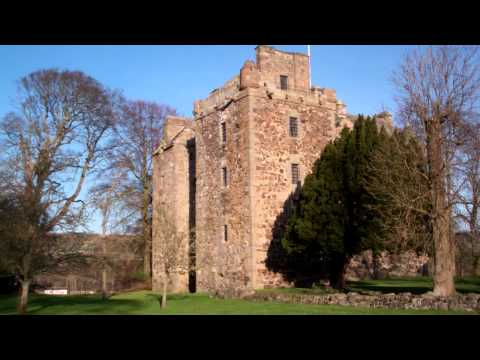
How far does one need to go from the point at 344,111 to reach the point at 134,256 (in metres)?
18.0

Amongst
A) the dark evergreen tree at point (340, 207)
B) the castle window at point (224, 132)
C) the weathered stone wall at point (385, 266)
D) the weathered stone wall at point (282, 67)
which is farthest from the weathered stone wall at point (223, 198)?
the weathered stone wall at point (385, 266)

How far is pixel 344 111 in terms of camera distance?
33.2 meters

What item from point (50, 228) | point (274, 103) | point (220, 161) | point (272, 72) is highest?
point (272, 72)

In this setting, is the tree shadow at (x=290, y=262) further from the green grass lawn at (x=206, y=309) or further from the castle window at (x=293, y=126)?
the green grass lawn at (x=206, y=309)

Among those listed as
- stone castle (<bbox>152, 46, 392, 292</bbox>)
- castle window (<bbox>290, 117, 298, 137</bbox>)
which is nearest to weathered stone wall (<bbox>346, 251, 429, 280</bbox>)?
stone castle (<bbox>152, 46, 392, 292</bbox>)

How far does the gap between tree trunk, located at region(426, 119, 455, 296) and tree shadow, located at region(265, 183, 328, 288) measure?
26.1 ft

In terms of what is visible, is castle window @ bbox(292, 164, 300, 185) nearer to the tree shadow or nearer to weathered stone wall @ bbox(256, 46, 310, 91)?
the tree shadow

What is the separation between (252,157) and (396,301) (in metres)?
10.3

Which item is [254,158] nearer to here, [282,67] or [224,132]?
[224,132]
